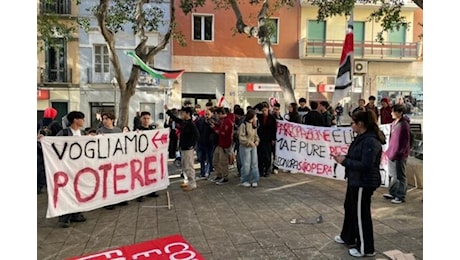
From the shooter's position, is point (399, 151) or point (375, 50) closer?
point (399, 151)

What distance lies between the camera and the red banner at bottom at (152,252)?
4.86 m

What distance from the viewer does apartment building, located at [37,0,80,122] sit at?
78.0ft

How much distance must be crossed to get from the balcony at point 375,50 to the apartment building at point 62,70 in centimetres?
1367

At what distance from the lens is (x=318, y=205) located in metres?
7.49

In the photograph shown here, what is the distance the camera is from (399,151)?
24.5 feet

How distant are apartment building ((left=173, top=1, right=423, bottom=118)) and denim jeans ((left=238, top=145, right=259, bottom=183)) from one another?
53.2 ft

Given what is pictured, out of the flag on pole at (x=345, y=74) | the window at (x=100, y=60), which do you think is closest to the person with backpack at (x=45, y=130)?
the flag on pole at (x=345, y=74)

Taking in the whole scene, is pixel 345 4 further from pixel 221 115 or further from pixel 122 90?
pixel 122 90

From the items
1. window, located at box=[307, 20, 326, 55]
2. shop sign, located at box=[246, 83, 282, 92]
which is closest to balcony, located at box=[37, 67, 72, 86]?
shop sign, located at box=[246, 83, 282, 92]

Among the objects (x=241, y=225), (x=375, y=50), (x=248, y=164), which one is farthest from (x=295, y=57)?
(x=241, y=225)

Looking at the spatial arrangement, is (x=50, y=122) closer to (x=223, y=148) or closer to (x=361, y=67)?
(x=223, y=148)

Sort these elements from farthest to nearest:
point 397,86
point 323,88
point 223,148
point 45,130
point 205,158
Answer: point 397,86 < point 323,88 < point 205,158 < point 223,148 < point 45,130

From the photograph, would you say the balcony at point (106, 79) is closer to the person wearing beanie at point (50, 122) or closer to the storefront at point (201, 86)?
the storefront at point (201, 86)

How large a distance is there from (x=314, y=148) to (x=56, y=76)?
760 inches
